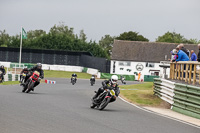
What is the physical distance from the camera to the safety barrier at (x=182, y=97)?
16044 millimetres

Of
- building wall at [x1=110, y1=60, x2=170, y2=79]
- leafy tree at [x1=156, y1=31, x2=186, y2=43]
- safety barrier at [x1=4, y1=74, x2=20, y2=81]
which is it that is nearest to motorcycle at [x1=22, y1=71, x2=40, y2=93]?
safety barrier at [x1=4, y1=74, x2=20, y2=81]

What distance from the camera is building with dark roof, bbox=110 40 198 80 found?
284ft

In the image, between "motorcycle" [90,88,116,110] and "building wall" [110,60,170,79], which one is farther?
"building wall" [110,60,170,79]

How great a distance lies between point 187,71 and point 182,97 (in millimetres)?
1463

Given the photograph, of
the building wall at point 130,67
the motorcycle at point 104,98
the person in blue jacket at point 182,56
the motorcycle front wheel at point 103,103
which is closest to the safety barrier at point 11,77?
the person in blue jacket at point 182,56

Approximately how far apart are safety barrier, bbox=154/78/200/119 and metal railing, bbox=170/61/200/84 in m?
0.51

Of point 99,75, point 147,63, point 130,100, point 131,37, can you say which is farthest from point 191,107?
point 131,37

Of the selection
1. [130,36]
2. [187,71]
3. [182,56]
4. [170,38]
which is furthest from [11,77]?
[170,38]

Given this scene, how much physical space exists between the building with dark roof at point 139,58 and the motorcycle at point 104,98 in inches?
2724

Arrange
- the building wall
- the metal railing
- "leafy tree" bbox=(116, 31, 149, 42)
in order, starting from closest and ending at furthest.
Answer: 1. the metal railing
2. the building wall
3. "leafy tree" bbox=(116, 31, 149, 42)

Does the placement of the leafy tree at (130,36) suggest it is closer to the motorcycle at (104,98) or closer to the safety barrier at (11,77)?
the safety barrier at (11,77)

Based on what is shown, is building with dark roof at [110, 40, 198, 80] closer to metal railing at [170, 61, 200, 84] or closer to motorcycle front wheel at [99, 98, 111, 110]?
metal railing at [170, 61, 200, 84]

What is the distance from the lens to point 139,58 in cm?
8738

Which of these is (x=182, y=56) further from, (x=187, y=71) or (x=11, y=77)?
(x=11, y=77)
